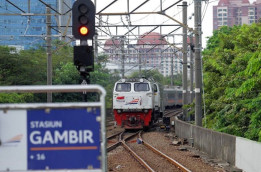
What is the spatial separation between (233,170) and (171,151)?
6.62 meters

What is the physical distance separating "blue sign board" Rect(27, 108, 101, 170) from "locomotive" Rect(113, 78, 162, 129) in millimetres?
25140

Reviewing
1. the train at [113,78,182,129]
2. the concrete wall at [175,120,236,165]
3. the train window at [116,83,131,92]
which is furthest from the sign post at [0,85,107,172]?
the train window at [116,83,131,92]

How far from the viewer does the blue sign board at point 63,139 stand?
5344 millimetres

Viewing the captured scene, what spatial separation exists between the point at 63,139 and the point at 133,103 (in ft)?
83.1

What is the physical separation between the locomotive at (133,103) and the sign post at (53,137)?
25.1m

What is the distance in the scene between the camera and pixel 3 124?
5.36 m

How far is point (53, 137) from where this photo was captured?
17.6 ft

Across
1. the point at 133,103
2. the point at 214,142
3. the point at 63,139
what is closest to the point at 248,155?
the point at 214,142

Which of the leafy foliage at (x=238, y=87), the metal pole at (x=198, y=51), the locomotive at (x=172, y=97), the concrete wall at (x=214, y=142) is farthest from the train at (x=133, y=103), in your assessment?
the locomotive at (x=172, y=97)

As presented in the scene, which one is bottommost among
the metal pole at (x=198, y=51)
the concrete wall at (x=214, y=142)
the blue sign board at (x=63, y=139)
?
the concrete wall at (x=214, y=142)

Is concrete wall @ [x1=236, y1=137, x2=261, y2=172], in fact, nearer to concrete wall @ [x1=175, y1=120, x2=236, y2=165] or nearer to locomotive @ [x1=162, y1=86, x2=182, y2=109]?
concrete wall @ [x1=175, y1=120, x2=236, y2=165]

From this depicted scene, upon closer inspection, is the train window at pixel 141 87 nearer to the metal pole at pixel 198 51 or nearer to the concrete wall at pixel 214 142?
the concrete wall at pixel 214 142

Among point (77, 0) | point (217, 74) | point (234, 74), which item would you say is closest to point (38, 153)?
point (77, 0)

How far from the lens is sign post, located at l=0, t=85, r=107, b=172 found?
17.5 ft
